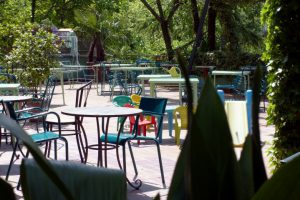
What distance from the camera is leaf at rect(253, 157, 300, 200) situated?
473 millimetres

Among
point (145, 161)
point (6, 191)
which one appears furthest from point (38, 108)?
point (6, 191)

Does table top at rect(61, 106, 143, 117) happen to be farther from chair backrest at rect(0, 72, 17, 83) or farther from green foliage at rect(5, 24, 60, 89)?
green foliage at rect(5, 24, 60, 89)

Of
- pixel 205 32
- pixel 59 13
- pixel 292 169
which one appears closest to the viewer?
pixel 292 169

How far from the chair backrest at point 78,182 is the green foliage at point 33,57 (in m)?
10.8

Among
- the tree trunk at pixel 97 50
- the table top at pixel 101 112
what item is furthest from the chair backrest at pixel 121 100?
the tree trunk at pixel 97 50

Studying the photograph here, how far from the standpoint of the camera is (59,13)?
87.7 ft

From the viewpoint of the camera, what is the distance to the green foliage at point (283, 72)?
14.8ft

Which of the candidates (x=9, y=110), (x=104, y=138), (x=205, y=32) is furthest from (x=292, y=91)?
(x=205, y=32)

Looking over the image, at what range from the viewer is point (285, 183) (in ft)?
1.57

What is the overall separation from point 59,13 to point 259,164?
26797 millimetres

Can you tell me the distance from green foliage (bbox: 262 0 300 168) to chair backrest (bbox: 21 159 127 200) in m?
3.94

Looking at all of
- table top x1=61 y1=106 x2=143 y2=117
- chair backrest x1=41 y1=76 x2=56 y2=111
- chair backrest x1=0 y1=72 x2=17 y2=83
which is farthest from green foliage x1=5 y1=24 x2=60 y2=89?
table top x1=61 y1=106 x2=143 y2=117

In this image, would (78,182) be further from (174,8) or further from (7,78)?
(174,8)

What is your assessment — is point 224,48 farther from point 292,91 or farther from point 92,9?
point 292,91
